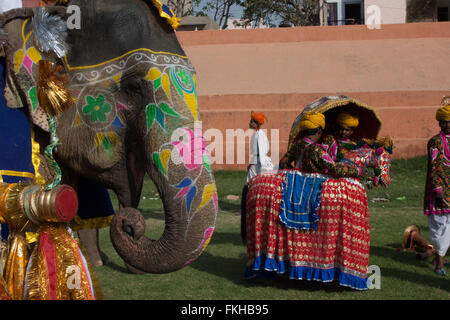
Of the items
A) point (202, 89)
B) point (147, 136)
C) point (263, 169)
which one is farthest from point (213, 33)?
point (147, 136)

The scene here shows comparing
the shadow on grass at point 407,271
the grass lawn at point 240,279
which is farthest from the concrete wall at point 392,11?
the shadow on grass at point 407,271

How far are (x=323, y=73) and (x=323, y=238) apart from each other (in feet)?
35.4

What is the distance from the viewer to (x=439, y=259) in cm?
570

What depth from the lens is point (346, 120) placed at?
5492 millimetres

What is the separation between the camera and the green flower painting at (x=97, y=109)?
Result: 3004 millimetres

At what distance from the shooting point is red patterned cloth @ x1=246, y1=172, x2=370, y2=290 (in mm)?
4980

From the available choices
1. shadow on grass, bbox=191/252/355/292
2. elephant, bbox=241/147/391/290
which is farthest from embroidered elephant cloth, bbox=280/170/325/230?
shadow on grass, bbox=191/252/355/292

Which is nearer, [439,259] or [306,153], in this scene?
[306,153]

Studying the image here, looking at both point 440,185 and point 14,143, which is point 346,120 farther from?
point 14,143

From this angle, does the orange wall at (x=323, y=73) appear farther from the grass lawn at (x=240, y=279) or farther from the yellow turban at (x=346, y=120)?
the yellow turban at (x=346, y=120)

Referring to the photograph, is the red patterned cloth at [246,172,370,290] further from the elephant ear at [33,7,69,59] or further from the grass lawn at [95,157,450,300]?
the elephant ear at [33,7,69,59]

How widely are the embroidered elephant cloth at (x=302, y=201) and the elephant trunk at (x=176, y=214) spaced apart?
231 centimetres
